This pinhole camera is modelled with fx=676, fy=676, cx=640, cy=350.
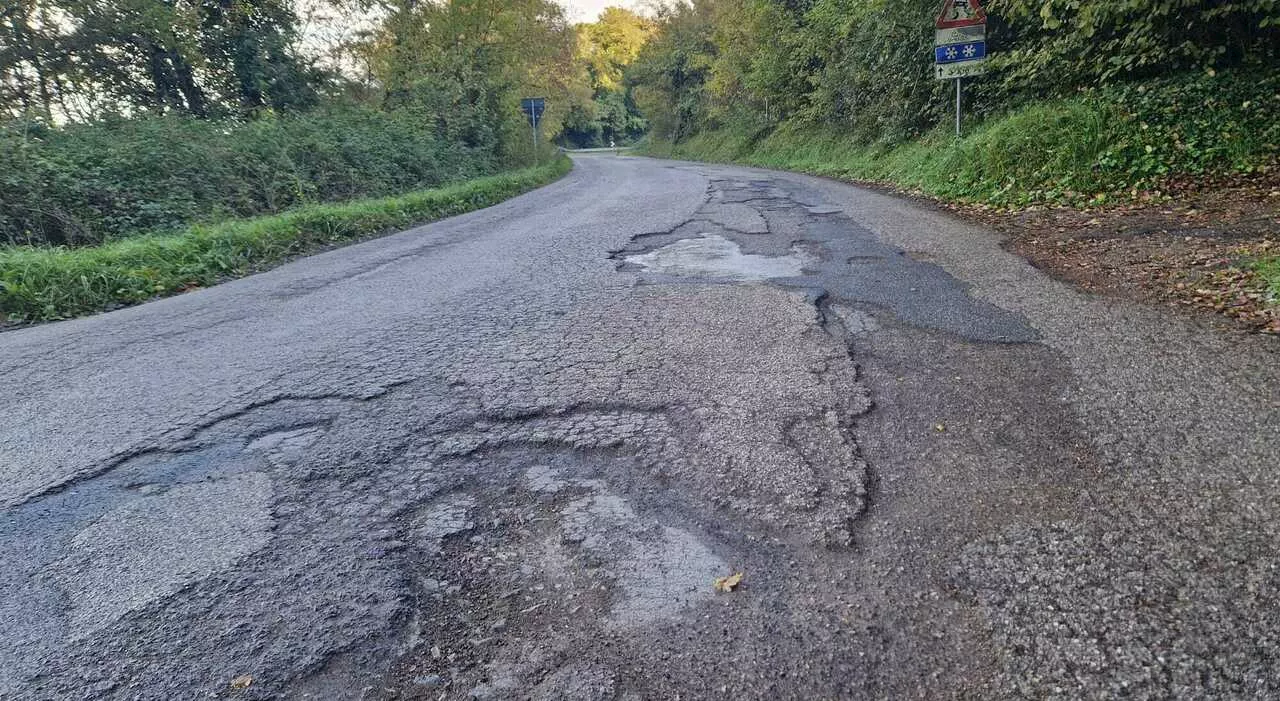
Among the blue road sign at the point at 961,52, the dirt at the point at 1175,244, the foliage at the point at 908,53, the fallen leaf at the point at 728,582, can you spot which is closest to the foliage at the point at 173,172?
the fallen leaf at the point at 728,582

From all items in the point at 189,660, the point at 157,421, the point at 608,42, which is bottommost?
the point at 189,660

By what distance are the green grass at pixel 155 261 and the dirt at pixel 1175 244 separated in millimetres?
7204

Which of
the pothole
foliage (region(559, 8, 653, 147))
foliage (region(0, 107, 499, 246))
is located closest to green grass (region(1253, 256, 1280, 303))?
the pothole

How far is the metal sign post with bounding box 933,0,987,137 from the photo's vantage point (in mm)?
9977

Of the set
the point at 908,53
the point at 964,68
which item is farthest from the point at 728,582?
the point at 908,53

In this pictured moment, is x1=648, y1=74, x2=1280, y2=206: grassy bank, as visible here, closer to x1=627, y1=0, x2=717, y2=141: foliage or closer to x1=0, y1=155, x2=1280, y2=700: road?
x1=0, y1=155, x2=1280, y2=700: road

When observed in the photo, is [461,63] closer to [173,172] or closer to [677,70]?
[173,172]

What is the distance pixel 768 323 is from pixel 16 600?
325 cm

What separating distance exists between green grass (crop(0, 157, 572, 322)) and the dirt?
7204mm

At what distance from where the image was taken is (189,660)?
1.56 metres

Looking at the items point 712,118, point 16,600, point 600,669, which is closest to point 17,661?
point 16,600

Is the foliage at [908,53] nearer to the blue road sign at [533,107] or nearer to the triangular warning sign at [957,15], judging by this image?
the triangular warning sign at [957,15]

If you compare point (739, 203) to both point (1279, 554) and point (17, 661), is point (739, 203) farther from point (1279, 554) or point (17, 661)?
point (17, 661)

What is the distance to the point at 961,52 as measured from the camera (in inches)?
401
